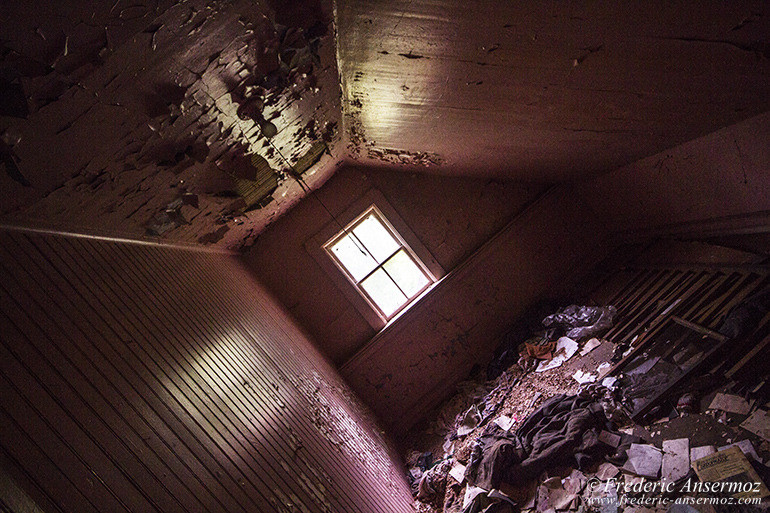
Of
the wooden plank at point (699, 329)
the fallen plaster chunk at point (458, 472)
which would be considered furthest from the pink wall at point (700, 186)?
the fallen plaster chunk at point (458, 472)

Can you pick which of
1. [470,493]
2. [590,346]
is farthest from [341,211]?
[470,493]

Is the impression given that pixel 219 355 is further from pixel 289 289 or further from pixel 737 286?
pixel 737 286

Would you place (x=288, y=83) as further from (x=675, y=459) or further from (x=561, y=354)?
(x=561, y=354)

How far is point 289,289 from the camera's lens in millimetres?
4352

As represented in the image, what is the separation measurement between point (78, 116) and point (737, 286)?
12.0 ft

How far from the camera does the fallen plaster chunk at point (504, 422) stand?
Result: 3049 millimetres

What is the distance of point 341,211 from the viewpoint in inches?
174

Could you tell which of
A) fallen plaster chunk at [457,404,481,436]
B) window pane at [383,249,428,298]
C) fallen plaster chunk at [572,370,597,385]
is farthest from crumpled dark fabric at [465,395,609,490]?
window pane at [383,249,428,298]

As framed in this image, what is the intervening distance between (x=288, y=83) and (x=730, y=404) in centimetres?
281

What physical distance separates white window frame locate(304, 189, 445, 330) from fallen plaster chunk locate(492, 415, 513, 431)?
1479 millimetres

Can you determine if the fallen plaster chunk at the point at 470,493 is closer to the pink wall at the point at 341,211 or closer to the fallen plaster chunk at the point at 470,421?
the fallen plaster chunk at the point at 470,421

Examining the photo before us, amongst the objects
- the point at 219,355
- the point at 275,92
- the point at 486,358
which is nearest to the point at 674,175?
the point at 486,358

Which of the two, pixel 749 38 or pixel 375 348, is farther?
pixel 375 348

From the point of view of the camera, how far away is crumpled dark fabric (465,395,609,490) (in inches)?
93.3
